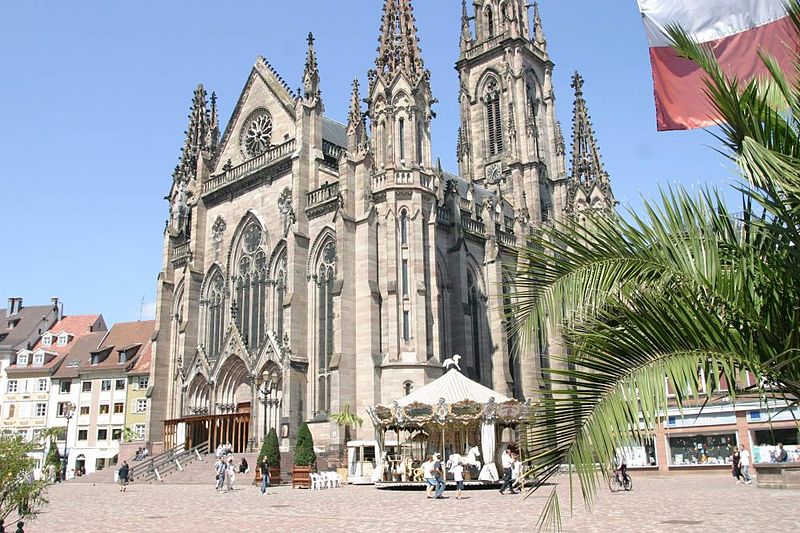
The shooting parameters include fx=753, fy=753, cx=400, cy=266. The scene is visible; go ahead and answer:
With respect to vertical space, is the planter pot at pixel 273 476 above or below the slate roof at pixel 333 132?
below

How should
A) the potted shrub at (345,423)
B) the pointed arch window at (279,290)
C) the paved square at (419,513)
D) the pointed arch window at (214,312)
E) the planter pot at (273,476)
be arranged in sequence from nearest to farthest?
the paved square at (419,513) → the planter pot at (273,476) → the potted shrub at (345,423) → the pointed arch window at (279,290) → the pointed arch window at (214,312)

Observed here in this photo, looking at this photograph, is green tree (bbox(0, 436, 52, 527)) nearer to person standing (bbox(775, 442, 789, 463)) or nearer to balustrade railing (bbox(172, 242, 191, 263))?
person standing (bbox(775, 442, 789, 463))

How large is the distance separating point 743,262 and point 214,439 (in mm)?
40696

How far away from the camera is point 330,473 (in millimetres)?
32281

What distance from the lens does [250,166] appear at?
4738 centimetres

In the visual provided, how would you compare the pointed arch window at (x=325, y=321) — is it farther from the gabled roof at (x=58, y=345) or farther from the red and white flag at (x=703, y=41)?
the gabled roof at (x=58, y=345)

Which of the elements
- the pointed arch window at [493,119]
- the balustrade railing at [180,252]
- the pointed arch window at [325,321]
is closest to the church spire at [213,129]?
the balustrade railing at [180,252]

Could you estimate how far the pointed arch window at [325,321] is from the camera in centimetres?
3941

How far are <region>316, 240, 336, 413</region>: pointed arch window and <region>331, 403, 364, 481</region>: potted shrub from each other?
298 centimetres

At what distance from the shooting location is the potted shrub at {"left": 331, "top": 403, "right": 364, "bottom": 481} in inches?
1394

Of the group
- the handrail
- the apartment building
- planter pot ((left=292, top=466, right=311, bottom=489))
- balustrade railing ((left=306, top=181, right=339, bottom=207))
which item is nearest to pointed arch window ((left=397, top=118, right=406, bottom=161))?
balustrade railing ((left=306, top=181, right=339, bottom=207))

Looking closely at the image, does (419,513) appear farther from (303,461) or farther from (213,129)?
(213,129)

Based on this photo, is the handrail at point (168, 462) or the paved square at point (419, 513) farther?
the handrail at point (168, 462)

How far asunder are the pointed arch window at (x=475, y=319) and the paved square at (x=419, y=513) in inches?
736
